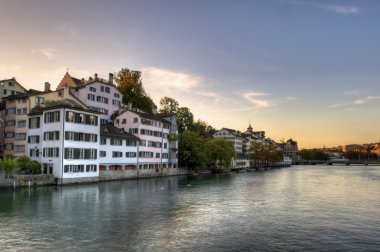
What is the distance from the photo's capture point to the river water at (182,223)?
26.0 metres

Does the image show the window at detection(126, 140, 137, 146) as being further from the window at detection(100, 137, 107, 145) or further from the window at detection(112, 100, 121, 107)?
the window at detection(112, 100, 121, 107)

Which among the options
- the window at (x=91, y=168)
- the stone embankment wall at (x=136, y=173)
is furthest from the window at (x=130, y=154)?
the window at (x=91, y=168)

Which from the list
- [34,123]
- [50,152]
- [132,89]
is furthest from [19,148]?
[132,89]

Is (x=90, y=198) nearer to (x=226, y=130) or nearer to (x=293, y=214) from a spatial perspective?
(x=293, y=214)

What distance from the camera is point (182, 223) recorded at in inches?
1312

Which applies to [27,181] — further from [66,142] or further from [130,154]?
[130,154]

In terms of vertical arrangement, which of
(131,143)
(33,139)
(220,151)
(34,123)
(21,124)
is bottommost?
(220,151)

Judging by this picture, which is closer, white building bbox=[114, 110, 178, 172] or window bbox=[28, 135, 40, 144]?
window bbox=[28, 135, 40, 144]

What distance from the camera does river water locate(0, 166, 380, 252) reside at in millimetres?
26047

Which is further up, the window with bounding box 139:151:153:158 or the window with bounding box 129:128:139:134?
the window with bounding box 129:128:139:134

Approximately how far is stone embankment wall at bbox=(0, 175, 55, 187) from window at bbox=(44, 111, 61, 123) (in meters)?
11.1

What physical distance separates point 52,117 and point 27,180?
13395mm

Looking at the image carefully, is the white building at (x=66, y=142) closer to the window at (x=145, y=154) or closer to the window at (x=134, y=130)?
the window at (x=134, y=130)

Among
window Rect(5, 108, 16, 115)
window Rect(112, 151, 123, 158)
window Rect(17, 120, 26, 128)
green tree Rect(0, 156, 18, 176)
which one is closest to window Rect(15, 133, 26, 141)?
window Rect(17, 120, 26, 128)
